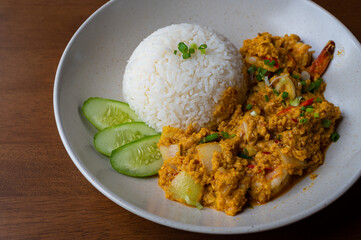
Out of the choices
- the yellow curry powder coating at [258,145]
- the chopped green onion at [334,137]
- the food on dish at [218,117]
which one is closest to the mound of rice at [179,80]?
the food on dish at [218,117]

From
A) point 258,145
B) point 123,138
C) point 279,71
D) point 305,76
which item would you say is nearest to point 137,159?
point 123,138

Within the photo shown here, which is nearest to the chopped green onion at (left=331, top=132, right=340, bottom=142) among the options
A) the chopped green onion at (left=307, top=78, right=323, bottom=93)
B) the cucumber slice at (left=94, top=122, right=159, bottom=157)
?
the chopped green onion at (left=307, top=78, right=323, bottom=93)

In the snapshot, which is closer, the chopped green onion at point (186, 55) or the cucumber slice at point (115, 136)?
the cucumber slice at point (115, 136)

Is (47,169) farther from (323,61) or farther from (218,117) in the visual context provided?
(323,61)

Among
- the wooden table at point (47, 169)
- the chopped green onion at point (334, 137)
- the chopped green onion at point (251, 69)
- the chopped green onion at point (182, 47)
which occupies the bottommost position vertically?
the wooden table at point (47, 169)

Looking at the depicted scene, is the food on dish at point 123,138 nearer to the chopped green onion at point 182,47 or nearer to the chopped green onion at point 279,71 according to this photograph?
the chopped green onion at point 182,47

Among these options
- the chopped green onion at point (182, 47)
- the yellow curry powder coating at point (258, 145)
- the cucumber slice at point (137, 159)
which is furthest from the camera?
the chopped green onion at point (182, 47)

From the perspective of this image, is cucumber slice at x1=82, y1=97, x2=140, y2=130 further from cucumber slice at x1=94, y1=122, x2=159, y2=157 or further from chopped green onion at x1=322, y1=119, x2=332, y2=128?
chopped green onion at x1=322, y1=119, x2=332, y2=128
